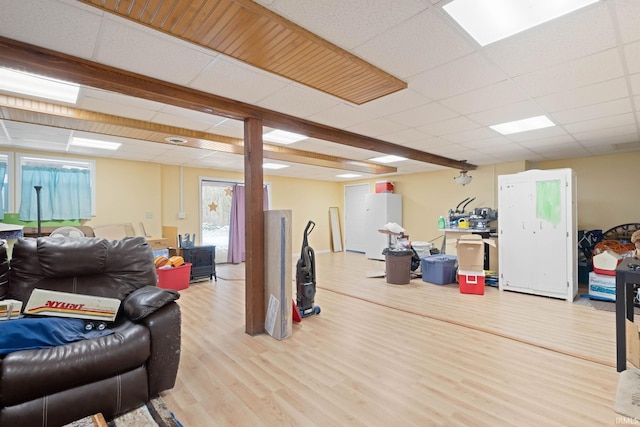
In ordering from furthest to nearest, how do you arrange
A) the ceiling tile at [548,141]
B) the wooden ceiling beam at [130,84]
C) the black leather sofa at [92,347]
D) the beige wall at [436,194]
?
1. the beige wall at [436,194]
2. the ceiling tile at [548,141]
3. the wooden ceiling beam at [130,84]
4. the black leather sofa at [92,347]

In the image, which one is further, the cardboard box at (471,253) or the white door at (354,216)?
the white door at (354,216)

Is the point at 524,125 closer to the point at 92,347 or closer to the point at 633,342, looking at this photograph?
the point at 633,342

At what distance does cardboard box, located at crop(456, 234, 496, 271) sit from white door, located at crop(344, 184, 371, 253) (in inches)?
185

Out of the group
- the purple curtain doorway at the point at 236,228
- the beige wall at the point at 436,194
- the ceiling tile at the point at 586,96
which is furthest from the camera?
the purple curtain doorway at the point at 236,228

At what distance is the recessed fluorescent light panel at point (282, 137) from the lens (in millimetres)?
4367

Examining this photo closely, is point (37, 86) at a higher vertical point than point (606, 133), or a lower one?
higher

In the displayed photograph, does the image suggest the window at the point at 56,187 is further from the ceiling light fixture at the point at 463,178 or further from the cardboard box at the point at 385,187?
the ceiling light fixture at the point at 463,178

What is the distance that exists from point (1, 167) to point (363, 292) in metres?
6.10

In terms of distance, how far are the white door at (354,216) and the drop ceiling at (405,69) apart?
4.99 meters

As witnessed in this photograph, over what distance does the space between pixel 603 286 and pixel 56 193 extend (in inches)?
336

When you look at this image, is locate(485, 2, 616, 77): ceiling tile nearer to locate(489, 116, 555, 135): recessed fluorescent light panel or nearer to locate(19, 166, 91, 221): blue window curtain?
locate(489, 116, 555, 135): recessed fluorescent light panel

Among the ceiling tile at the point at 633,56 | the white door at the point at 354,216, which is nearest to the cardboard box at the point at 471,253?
the ceiling tile at the point at 633,56

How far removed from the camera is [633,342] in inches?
90.0

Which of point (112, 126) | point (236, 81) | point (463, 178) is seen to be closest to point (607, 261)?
point (463, 178)
